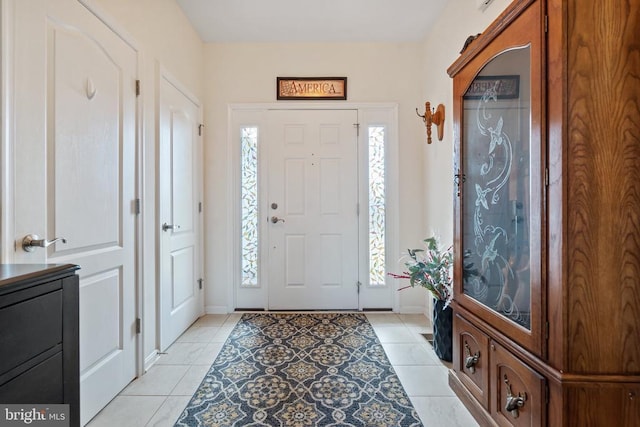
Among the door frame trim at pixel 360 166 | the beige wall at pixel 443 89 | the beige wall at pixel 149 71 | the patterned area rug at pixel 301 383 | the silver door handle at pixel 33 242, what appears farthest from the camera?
the door frame trim at pixel 360 166

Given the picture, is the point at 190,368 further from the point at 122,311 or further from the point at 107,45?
the point at 107,45

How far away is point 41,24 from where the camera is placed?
1310 mm

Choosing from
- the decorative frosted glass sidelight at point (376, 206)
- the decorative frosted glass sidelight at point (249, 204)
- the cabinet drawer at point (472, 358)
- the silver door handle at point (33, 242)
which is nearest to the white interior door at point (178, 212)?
the decorative frosted glass sidelight at point (249, 204)

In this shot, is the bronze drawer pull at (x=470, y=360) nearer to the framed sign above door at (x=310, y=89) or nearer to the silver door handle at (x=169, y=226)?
the silver door handle at (x=169, y=226)

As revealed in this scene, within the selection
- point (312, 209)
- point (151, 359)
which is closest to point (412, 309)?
point (312, 209)

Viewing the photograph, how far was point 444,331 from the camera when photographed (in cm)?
220

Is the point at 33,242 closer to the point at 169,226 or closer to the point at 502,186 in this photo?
the point at 169,226

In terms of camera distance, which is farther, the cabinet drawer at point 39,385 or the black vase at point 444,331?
the black vase at point 444,331

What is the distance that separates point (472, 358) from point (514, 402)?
0.32 meters

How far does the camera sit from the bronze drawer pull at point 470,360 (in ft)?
5.03

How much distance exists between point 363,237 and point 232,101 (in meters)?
1.86

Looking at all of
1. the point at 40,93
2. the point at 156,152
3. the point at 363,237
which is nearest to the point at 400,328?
the point at 363,237

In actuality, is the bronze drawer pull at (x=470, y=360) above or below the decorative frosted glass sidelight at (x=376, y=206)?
below
